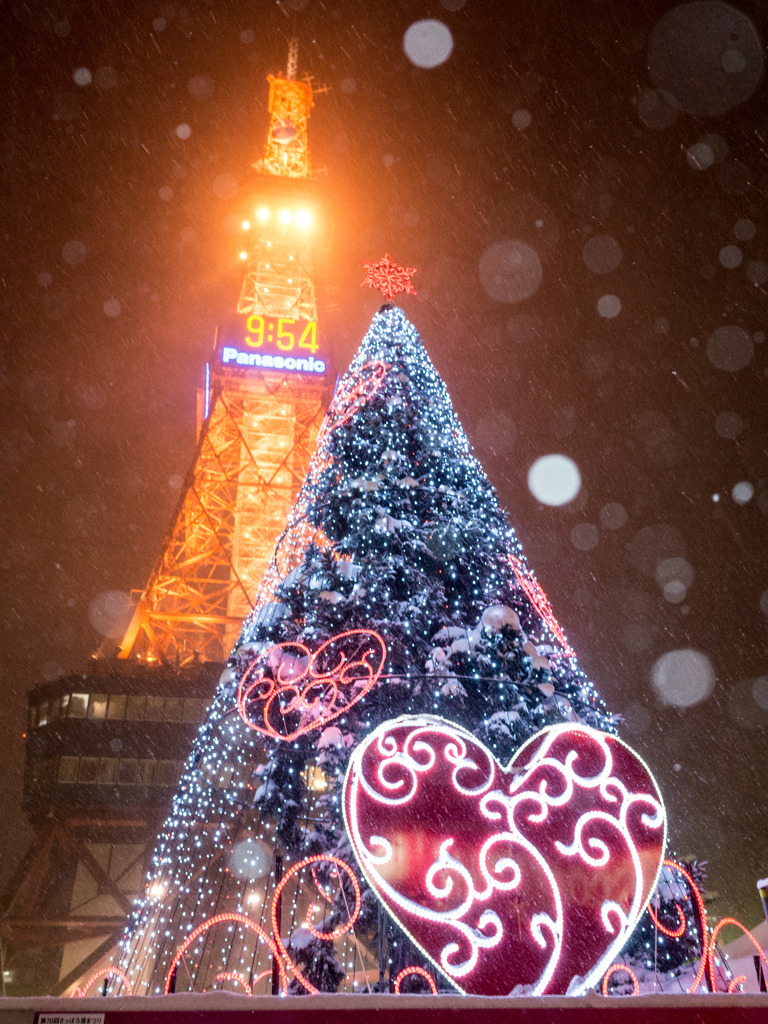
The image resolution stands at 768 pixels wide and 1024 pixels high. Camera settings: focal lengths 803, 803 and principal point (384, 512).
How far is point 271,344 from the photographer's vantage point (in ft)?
156

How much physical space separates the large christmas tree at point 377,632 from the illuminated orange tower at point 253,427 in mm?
28499

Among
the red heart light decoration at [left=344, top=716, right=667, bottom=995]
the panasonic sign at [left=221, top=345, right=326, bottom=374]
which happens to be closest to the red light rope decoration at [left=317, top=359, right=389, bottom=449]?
the red heart light decoration at [left=344, top=716, right=667, bottom=995]

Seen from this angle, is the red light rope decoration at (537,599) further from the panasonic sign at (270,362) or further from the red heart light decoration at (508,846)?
the panasonic sign at (270,362)

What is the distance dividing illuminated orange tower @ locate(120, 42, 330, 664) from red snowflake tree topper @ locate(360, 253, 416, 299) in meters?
28.7

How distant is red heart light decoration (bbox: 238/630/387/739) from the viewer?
909 centimetres

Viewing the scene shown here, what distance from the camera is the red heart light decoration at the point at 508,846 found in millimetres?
6398

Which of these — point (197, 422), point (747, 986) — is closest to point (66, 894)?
point (197, 422)

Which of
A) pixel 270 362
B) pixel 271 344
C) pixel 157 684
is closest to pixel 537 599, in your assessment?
pixel 157 684

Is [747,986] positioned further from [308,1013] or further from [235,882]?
[235,882]

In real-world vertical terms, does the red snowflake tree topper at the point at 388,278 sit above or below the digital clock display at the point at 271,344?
below

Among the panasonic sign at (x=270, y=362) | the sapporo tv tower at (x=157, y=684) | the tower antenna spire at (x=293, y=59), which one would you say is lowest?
the sapporo tv tower at (x=157, y=684)

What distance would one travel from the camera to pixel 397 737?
7.06 m

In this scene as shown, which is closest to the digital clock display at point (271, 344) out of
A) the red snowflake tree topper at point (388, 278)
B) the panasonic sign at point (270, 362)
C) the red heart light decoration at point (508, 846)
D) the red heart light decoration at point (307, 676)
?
the panasonic sign at point (270, 362)

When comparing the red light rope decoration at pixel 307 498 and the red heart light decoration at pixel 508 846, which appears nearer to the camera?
the red heart light decoration at pixel 508 846
